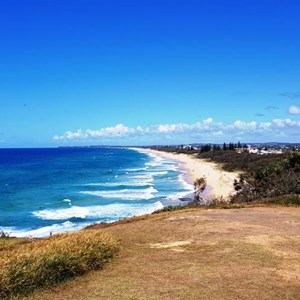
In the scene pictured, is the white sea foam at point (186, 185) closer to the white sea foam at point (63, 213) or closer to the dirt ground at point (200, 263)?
the white sea foam at point (63, 213)

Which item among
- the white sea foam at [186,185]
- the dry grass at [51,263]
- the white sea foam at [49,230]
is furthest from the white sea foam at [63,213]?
the dry grass at [51,263]

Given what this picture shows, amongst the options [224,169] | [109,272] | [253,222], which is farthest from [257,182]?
[224,169]

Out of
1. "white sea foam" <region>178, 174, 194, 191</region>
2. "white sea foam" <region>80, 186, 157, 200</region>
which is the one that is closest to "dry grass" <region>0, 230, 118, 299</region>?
"white sea foam" <region>80, 186, 157, 200</region>

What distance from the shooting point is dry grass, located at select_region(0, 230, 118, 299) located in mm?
7894

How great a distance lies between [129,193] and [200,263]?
4145 cm

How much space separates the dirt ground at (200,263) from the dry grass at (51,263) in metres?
0.26

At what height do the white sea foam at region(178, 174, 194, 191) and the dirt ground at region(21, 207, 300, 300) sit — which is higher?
the dirt ground at region(21, 207, 300, 300)

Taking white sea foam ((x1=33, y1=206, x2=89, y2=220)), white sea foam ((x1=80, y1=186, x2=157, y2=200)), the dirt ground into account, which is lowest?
white sea foam ((x1=33, y1=206, x2=89, y2=220))

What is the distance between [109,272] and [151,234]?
353 centimetres

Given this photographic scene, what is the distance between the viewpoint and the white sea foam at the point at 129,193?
46.6 meters

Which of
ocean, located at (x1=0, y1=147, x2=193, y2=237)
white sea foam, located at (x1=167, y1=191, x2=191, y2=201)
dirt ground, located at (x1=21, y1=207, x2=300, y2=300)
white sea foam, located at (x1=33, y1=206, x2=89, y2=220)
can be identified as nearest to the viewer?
dirt ground, located at (x1=21, y1=207, x2=300, y2=300)

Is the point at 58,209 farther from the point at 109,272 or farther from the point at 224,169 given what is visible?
the point at 224,169

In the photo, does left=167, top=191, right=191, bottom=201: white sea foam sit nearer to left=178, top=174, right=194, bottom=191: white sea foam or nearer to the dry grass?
left=178, top=174, right=194, bottom=191: white sea foam

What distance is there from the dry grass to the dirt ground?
258mm
